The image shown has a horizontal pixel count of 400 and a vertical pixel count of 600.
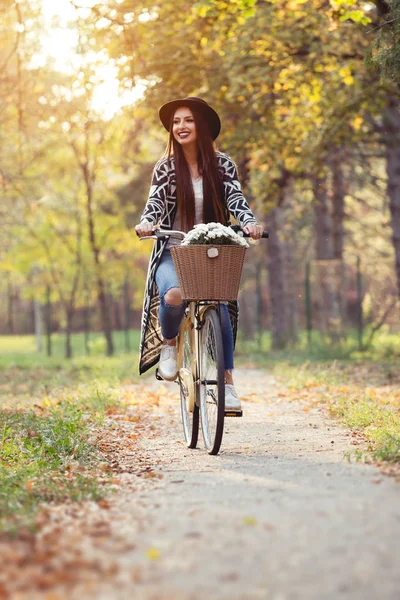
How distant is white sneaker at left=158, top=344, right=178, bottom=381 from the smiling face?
1534 mm

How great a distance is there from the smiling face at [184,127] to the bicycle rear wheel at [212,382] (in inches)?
51.6

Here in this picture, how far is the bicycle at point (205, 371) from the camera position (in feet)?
18.4

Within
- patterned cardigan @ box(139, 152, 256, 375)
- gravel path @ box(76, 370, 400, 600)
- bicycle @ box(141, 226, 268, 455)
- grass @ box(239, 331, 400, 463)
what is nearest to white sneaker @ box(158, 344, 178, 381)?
bicycle @ box(141, 226, 268, 455)

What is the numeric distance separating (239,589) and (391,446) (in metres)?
2.50

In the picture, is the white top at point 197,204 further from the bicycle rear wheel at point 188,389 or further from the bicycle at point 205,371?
the bicycle rear wheel at point 188,389

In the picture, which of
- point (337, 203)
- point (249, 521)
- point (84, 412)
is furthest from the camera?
point (337, 203)

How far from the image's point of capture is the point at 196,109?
6402 millimetres

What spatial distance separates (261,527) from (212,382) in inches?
91.0

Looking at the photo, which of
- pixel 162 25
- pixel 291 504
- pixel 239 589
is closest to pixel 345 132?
pixel 162 25

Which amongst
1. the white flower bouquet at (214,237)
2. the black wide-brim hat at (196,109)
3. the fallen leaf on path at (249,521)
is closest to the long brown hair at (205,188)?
the black wide-brim hat at (196,109)

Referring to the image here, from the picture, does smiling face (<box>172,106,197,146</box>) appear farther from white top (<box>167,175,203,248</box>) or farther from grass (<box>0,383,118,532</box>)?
grass (<box>0,383,118,532</box>)

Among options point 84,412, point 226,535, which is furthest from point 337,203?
point 226,535

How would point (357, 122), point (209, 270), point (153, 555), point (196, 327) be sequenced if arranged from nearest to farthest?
point (153, 555) < point (209, 270) < point (196, 327) < point (357, 122)

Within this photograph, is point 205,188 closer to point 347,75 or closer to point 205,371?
point 205,371
